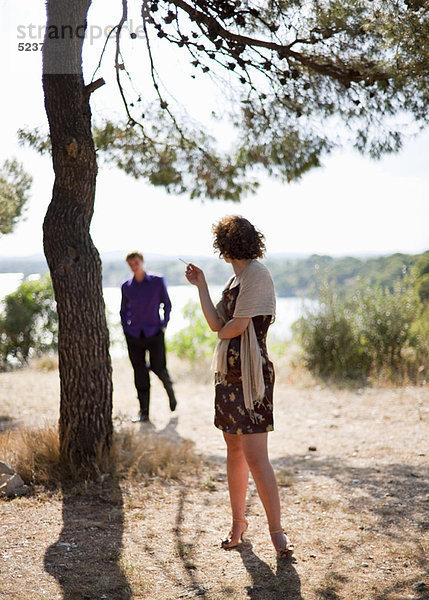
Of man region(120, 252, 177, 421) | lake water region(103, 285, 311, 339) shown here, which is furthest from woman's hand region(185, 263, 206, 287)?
lake water region(103, 285, 311, 339)

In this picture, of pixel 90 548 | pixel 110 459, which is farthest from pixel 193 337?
pixel 90 548

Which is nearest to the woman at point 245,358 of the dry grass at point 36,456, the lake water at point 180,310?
the dry grass at point 36,456

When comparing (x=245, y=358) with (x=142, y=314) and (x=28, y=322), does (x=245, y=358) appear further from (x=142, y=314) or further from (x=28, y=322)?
(x=28, y=322)

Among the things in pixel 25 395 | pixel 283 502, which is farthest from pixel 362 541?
pixel 25 395

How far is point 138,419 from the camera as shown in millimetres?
7016

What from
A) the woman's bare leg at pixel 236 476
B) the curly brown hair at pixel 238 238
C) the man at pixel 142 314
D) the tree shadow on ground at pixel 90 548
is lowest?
the tree shadow on ground at pixel 90 548

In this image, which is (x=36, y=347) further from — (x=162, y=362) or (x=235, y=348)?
(x=235, y=348)

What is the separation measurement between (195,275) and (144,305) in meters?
3.36

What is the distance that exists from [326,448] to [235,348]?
3187 mm

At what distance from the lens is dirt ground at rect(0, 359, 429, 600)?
2.98 m

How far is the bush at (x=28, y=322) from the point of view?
36.2ft

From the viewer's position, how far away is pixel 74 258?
4.47m

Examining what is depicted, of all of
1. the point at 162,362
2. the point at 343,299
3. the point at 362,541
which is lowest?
the point at 362,541

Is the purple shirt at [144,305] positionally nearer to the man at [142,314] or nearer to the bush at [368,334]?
the man at [142,314]
